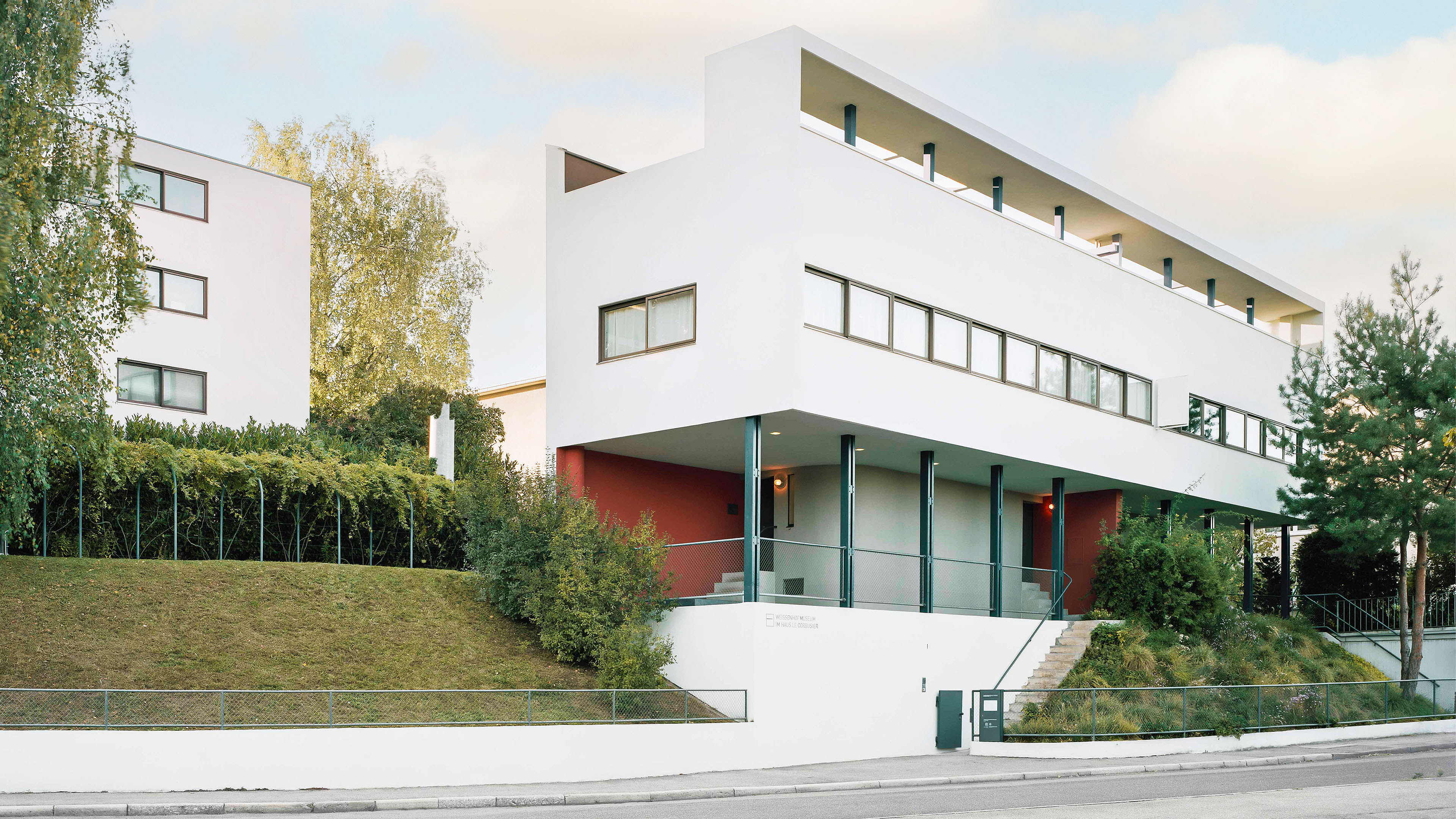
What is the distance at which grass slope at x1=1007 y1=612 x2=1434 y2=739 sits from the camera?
24.2 meters

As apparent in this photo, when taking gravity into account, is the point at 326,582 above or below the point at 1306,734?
above

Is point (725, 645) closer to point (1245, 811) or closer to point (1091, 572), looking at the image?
point (1245, 811)

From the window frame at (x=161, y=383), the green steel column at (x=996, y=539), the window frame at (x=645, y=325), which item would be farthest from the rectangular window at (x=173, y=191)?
the green steel column at (x=996, y=539)

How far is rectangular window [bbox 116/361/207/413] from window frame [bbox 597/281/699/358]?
49.0ft

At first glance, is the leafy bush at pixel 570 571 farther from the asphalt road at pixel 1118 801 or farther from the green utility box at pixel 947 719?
the green utility box at pixel 947 719

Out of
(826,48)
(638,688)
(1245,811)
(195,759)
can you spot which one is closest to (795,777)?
(638,688)

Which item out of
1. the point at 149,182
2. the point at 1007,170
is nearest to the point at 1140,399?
the point at 1007,170

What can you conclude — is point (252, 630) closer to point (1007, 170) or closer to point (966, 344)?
point (966, 344)

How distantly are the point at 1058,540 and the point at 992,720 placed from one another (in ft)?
21.7

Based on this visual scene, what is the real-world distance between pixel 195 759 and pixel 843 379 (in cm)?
1221

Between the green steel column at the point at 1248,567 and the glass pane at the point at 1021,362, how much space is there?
13076 mm

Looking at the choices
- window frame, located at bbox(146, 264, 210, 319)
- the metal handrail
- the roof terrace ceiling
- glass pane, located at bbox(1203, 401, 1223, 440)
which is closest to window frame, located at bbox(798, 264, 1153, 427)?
the roof terrace ceiling

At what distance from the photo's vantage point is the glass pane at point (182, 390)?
3469cm

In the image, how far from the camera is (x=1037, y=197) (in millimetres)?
30078
